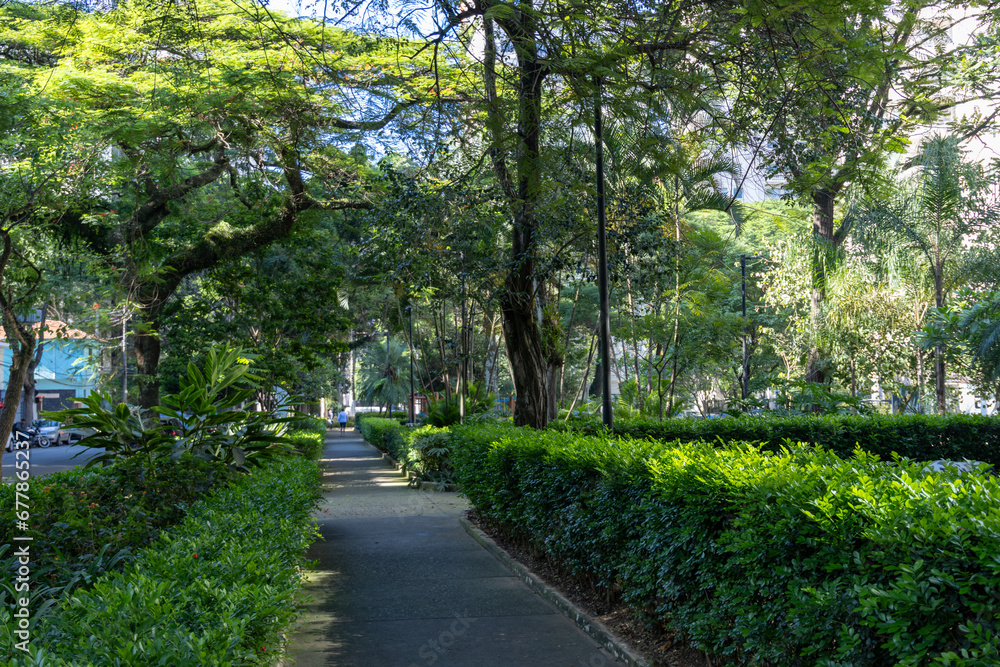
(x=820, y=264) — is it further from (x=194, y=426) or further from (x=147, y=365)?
(x=194, y=426)

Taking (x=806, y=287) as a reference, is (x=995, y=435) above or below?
below

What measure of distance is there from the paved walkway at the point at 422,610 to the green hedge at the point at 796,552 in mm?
692

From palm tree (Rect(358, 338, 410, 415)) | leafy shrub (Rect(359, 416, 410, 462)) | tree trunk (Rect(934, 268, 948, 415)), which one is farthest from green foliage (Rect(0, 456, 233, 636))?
palm tree (Rect(358, 338, 410, 415))

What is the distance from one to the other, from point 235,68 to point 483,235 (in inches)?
187

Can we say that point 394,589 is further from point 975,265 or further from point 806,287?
point 806,287

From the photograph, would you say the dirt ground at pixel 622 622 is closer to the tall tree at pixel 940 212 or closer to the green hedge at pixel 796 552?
the green hedge at pixel 796 552

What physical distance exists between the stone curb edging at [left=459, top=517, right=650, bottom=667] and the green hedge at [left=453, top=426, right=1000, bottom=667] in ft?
0.99

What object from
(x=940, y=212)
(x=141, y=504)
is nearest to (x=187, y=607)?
(x=141, y=504)

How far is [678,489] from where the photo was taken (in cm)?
501

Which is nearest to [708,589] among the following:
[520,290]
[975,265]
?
[520,290]

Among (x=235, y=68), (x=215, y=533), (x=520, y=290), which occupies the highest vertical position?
(x=235, y=68)

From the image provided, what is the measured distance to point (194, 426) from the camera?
7582mm

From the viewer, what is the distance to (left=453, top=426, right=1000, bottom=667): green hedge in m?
2.91

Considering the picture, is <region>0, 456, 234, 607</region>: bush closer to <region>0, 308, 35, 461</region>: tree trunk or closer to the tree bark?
<region>0, 308, 35, 461</region>: tree trunk
